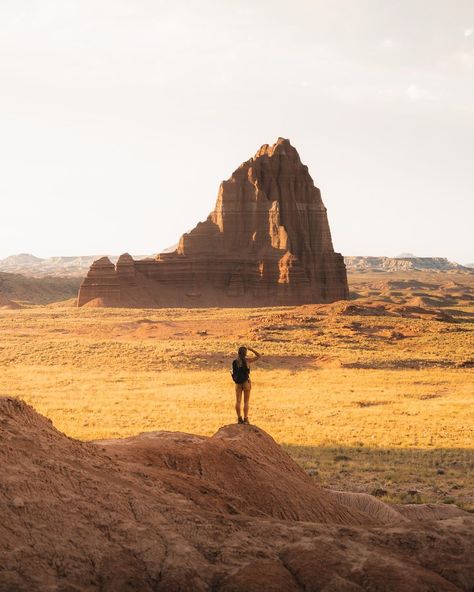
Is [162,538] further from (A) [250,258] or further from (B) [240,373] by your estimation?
(A) [250,258]

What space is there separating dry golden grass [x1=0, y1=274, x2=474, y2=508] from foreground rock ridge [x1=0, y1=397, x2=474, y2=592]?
25.6ft

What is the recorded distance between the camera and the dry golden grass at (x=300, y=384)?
18.2 meters

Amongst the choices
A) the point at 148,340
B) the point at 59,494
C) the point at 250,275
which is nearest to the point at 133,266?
the point at 250,275

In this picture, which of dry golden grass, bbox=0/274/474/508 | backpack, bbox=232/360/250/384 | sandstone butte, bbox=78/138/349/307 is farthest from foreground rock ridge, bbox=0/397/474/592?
sandstone butte, bbox=78/138/349/307

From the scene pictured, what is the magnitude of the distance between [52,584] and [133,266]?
289 feet

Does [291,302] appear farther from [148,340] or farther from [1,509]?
[1,509]

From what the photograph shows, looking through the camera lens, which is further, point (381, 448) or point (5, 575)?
point (381, 448)

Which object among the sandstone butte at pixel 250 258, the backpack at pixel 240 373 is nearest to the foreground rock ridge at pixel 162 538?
the backpack at pixel 240 373

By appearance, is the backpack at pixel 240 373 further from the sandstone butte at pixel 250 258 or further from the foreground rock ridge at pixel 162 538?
the sandstone butte at pixel 250 258

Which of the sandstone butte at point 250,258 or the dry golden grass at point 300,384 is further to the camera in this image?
the sandstone butte at point 250,258

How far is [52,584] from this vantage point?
4871mm

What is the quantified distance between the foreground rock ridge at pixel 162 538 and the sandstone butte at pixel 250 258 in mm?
79210

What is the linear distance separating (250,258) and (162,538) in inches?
3409

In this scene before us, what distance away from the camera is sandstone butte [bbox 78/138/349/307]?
289 ft
